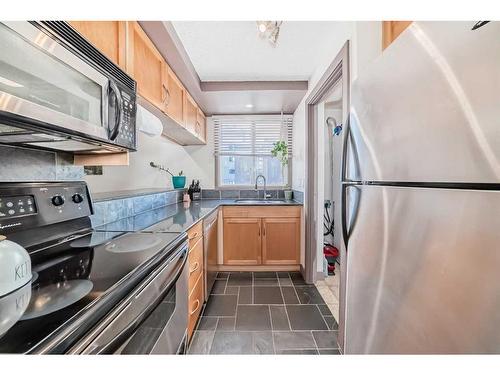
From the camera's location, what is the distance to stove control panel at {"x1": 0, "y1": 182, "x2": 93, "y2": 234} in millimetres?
807

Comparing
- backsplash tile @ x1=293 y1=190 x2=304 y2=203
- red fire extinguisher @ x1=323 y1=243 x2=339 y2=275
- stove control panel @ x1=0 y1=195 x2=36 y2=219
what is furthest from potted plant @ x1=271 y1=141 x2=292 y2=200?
stove control panel @ x1=0 y1=195 x2=36 y2=219

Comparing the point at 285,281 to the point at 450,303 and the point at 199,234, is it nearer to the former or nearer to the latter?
the point at 199,234

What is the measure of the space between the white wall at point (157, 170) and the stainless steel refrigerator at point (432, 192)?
199cm

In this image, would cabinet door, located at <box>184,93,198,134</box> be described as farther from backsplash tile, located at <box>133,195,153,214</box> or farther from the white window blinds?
backsplash tile, located at <box>133,195,153,214</box>

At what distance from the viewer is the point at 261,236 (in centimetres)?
275

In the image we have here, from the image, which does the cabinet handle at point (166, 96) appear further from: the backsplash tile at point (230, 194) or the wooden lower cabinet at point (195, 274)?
the backsplash tile at point (230, 194)

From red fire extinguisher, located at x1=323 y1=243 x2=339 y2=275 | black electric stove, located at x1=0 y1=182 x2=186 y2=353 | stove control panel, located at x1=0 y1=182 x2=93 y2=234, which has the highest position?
stove control panel, located at x1=0 y1=182 x2=93 y2=234

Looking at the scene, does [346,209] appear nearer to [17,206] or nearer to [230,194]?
[17,206]

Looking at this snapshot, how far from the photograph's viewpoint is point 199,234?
1.76m

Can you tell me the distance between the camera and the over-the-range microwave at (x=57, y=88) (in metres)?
0.56

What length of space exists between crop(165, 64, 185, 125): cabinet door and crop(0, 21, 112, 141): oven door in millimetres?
954

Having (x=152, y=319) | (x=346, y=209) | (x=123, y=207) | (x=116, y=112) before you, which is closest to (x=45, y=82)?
(x=116, y=112)

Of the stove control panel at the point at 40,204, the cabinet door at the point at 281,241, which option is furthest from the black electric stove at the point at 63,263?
the cabinet door at the point at 281,241
